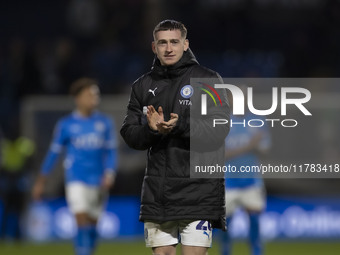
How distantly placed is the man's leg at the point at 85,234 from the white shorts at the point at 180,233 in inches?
159

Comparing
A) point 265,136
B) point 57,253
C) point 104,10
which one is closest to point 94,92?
point 265,136

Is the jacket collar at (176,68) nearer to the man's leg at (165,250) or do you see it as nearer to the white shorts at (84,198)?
the man's leg at (165,250)

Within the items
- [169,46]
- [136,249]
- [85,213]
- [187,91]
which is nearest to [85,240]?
[85,213]

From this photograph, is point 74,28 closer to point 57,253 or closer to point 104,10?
point 104,10

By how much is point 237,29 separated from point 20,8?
459cm

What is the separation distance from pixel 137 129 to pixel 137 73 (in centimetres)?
1043

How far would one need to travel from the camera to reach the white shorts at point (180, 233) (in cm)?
517

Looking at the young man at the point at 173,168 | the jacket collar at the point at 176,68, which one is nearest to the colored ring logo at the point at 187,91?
the young man at the point at 173,168

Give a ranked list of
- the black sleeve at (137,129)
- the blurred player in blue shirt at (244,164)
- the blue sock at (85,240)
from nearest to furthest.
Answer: the black sleeve at (137,129)
the blurred player in blue shirt at (244,164)
the blue sock at (85,240)

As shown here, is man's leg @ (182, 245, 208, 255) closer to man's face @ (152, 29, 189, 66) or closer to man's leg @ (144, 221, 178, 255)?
man's leg @ (144, 221, 178, 255)

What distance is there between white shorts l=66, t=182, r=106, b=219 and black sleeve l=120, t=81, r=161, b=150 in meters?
4.09

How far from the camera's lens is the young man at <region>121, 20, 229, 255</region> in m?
5.16

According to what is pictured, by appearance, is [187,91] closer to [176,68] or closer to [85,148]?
[176,68]

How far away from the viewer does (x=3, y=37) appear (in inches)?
668
